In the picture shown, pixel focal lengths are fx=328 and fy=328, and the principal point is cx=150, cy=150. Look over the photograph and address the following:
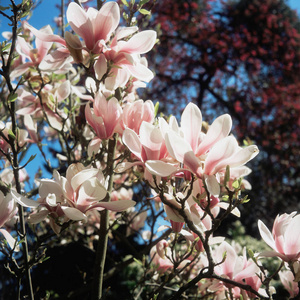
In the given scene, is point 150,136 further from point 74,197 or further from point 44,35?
point 44,35

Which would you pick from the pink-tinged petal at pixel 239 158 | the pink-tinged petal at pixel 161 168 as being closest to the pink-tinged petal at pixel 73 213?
the pink-tinged petal at pixel 161 168

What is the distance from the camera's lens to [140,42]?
76 centimetres

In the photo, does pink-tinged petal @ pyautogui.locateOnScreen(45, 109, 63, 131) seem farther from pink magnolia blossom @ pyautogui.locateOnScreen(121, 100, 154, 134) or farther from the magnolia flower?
the magnolia flower

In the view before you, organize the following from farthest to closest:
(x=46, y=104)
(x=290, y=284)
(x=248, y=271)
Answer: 1. (x=46, y=104)
2. (x=290, y=284)
3. (x=248, y=271)

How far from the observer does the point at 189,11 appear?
21.9 ft

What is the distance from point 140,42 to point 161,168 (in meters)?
0.32

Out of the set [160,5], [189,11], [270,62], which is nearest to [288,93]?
[270,62]

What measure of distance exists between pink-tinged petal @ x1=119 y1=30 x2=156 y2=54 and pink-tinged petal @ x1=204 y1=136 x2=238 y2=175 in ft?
1.03

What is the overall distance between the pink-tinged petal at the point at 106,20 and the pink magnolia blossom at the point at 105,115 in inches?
5.5

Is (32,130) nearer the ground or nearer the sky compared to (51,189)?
nearer the sky

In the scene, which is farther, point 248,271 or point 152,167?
point 248,271

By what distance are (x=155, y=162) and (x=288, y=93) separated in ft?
21.3

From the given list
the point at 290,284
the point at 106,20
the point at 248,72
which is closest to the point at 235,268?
the point at 290,284

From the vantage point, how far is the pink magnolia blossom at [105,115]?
0.77 meters
